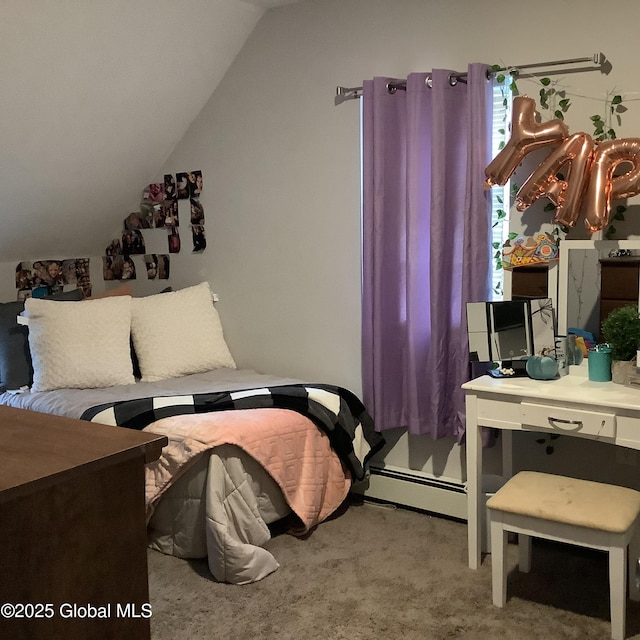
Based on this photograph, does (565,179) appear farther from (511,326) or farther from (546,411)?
(546,411)

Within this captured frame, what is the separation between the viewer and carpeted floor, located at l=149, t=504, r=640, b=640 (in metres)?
2.20

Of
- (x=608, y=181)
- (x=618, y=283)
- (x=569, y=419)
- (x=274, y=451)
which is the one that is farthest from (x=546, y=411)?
(x=274, y=451)

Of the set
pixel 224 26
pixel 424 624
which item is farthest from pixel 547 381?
pixel 224 26

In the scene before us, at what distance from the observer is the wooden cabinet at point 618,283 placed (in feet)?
8.12

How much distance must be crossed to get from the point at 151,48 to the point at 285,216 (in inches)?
37.3

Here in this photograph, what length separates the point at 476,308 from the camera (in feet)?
8.57

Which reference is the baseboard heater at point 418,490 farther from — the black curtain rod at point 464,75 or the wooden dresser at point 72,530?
the wooden dresser at point 72,530

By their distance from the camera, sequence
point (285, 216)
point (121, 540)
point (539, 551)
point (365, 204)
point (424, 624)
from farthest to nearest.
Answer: point (285, 216) → point (365, 204) → point (539, 551) → point (424, 624) → point (121, 540)

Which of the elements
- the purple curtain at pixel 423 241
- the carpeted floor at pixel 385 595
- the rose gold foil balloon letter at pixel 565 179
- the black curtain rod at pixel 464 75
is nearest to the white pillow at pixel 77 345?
the carpeted floor at pixel 385 595

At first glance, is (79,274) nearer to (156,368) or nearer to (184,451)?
(156,368)

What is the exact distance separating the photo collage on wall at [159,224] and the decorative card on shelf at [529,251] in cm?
169

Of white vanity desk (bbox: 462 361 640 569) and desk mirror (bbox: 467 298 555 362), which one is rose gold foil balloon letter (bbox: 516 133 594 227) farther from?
white vanity desk (bbox: 462 361 640 569)

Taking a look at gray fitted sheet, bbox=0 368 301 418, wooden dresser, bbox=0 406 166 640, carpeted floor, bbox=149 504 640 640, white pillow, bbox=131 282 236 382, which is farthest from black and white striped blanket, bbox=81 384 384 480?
wooden dresser, bbox=0 406 166 640

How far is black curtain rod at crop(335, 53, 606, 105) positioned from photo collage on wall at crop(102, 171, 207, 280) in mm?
958
